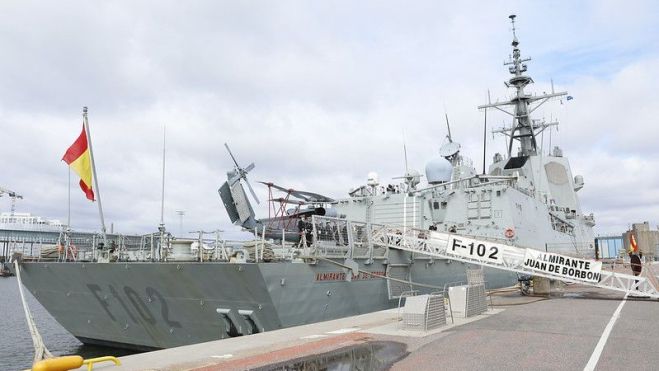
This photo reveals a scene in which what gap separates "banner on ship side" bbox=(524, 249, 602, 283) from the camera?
15953 millimetres

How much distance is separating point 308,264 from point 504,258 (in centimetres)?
717

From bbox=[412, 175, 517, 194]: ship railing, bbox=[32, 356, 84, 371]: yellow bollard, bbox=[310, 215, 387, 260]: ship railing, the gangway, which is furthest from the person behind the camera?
bbox=[412, 175, 517, 194]: ship railing

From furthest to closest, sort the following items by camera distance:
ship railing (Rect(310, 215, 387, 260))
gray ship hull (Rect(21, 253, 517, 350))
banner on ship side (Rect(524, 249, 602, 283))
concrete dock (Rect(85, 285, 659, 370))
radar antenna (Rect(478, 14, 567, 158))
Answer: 1. radar antenna (Rect(478, 14, 567, 158))
2. banner on ship side (Rect(524, 249, 602, 283))
3. ship railing (Rect(310, 215, 387, 260))
4. gray ship hull (Rect(21, 253, 517, 350))
5. concrete dock (Rect(85, 285, 659, 370))

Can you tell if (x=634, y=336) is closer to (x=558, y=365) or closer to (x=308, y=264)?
(x=558, y=365)

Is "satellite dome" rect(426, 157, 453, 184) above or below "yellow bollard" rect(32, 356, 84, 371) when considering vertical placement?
above

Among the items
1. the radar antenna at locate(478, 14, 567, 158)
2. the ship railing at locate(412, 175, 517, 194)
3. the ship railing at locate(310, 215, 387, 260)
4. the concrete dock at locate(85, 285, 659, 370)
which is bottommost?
the concrete dock at locate(85, 285, 659, 370)

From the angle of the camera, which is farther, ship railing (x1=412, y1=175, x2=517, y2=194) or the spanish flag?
ship railing (x1=412, y1=175, x2=517, y2=194)

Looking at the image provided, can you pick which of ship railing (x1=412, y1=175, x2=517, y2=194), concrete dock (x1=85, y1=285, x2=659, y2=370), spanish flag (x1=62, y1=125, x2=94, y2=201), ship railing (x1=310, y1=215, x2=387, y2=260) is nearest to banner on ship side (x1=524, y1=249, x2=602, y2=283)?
concrete dock (x1=85, y1=285, x2=659, y2=370)

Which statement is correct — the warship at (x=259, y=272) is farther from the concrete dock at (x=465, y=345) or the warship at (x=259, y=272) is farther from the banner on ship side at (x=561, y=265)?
the banner on ship side at (x=561, y=265)

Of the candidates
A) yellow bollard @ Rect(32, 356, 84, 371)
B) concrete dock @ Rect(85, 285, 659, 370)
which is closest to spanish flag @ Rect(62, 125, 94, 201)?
concrete dock @ Rect(85, 285, 659, 370)

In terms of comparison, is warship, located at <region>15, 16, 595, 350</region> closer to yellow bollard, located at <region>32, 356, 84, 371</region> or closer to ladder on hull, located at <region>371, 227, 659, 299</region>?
ladder on hull, located at <region>371, 227, 659, 299</region>

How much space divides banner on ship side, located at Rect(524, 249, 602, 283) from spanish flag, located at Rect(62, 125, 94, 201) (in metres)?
14.8

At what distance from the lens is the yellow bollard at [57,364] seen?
5523mm

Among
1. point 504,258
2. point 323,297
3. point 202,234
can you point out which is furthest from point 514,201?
point 202,234
